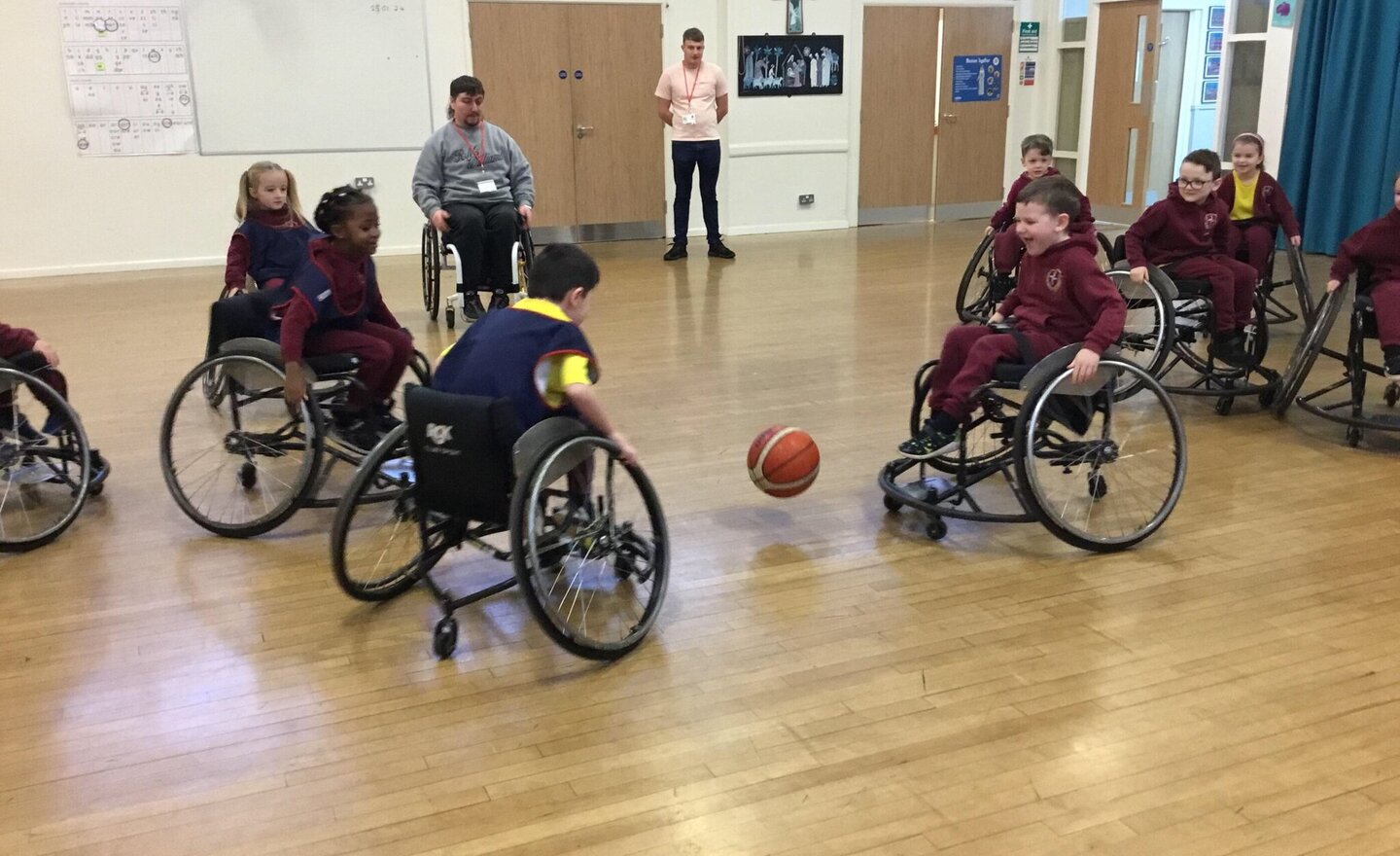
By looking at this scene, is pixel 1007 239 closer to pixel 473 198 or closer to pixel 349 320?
pixel 473 198

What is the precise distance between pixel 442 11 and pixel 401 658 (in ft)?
21.3

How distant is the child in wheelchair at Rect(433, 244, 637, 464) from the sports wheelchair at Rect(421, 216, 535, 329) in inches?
122

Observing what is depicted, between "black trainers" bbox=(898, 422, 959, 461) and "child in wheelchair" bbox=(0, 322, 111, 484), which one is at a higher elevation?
"child in wheelchair" bbox=(0, 322, 111, 484)

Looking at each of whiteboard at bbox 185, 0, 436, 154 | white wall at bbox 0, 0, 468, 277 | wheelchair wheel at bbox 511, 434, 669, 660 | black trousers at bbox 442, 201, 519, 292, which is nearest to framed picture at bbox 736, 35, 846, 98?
white wall at bbox 0, 0, 468, 277

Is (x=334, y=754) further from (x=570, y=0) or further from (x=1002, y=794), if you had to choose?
(x=570, y=0)

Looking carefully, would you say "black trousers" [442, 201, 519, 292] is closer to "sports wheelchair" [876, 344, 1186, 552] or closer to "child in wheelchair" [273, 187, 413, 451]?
"child in wheelchair" [273, 187, 413, 451]

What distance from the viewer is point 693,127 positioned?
792 cm

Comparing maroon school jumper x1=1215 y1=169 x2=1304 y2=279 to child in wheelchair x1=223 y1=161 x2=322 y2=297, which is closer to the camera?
child in wheelchair x1=223 y1=161 x2=322 y2=297

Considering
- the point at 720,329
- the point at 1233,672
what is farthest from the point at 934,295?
the point at 1233,672

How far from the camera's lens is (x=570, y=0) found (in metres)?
8.19

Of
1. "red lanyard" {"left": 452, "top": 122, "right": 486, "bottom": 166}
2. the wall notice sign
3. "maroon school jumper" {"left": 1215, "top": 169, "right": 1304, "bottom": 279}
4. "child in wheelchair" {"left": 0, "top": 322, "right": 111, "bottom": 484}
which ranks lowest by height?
"child in wheelchair" {"left": 0, "top": 322, "right": 111, "bottom": 484}

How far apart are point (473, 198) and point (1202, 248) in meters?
3.32

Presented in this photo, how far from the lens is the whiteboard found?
24.2 ft

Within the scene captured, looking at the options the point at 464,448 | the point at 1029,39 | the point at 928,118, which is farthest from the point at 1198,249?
the point at 1029,39
